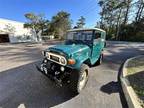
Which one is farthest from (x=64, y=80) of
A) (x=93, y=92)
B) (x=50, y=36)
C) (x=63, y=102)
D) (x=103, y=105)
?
(x=50, y=36)

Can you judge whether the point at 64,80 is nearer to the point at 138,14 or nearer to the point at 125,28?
the point at 125,28

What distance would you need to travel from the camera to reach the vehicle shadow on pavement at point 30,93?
3303 millimetres

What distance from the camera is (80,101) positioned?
11.1 feet

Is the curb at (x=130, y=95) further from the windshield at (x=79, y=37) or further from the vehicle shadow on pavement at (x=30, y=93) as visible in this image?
the windshield at (x=79, y=37)

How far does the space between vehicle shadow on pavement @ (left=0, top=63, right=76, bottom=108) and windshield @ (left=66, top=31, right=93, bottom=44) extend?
2.01 metres

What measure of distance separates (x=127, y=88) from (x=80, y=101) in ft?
5.39

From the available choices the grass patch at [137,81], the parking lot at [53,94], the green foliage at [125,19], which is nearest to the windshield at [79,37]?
the parking lot at [53,94]

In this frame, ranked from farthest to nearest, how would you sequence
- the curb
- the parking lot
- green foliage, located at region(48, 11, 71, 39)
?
green foliage, located at region(48, 11, 71, 39) < the parking lot < the curb

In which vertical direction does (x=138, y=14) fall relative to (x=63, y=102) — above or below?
above

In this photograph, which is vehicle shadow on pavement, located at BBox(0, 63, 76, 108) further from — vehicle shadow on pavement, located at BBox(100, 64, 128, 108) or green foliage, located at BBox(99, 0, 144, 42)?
green foliage, located at BBox(99, 0, 144, 42)

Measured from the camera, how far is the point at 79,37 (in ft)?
17.0

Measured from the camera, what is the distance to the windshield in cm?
492

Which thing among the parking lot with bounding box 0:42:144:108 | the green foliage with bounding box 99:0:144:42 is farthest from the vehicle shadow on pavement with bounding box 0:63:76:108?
the green foliage with bounding box 99:0:144:42

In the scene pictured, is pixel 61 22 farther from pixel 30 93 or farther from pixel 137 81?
pixel 30 93
